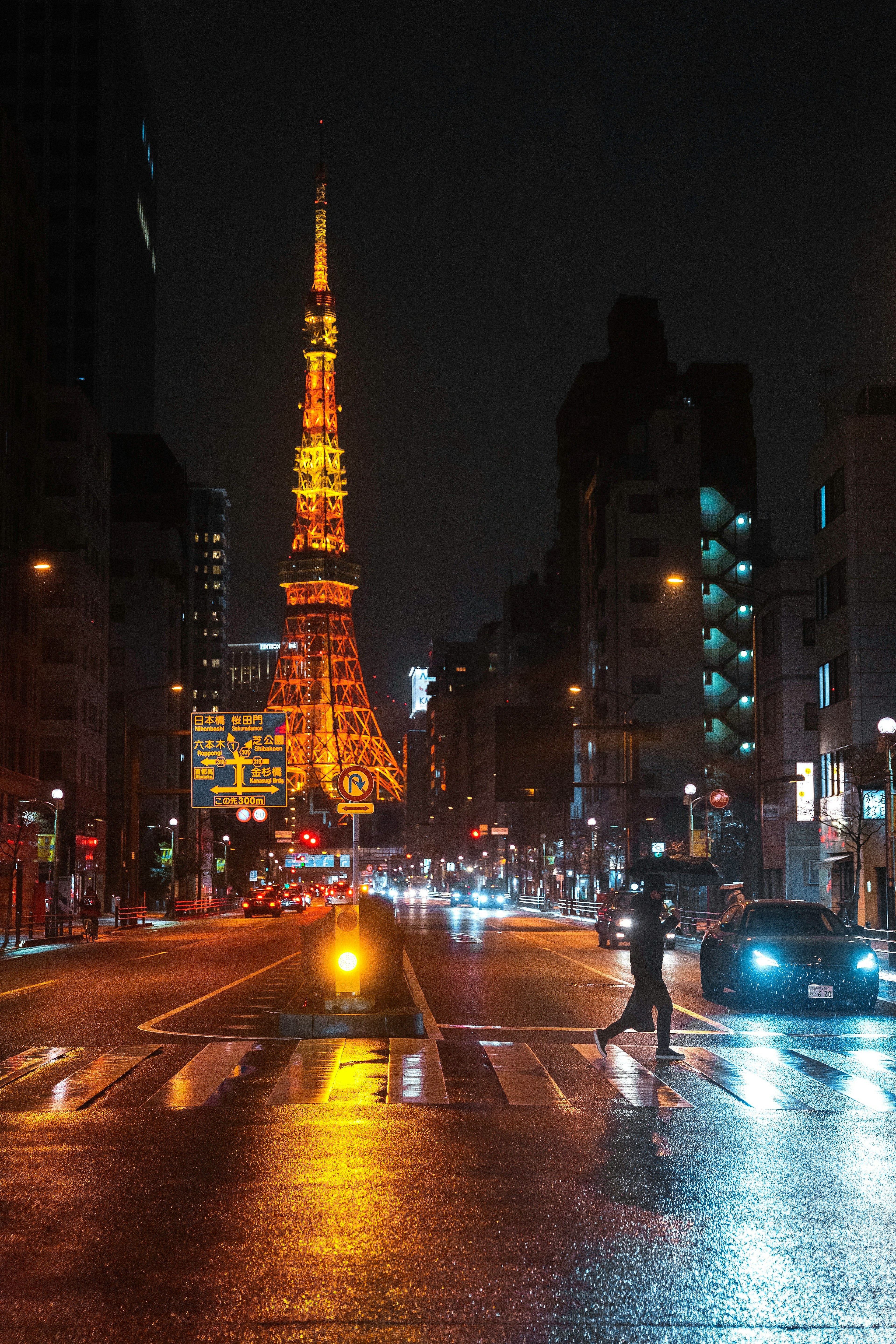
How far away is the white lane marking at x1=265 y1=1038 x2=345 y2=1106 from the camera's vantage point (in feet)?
39.5

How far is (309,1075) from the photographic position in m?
13.6

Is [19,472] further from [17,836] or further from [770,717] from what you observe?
[770,717]

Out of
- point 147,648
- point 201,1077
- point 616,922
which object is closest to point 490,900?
point 147,648

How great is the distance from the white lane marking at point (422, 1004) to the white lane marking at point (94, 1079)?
10.4 feet

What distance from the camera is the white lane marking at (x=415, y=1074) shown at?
12.1 m

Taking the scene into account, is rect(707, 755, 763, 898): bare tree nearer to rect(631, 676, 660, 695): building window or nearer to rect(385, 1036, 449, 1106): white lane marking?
rect(631, 676, 660, 695): building window

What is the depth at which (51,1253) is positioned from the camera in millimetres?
7105

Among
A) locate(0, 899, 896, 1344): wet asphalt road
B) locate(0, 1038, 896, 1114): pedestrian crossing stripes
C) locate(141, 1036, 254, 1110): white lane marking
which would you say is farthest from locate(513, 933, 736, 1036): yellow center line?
locate(141, 1036, 254, 1110): white lane marking

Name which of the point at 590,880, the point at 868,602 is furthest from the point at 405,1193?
the point at 590,880

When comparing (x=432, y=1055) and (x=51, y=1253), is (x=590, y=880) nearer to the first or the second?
(x=432, y=1055)

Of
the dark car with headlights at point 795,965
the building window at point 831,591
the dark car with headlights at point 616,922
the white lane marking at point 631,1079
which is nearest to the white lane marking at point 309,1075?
the white lane marking at point 631,1079

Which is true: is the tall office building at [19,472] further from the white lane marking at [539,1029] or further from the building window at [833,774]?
the white lane marking at [539,1029]

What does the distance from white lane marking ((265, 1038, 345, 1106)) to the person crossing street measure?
2721 mm

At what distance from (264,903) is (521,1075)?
6650cm
